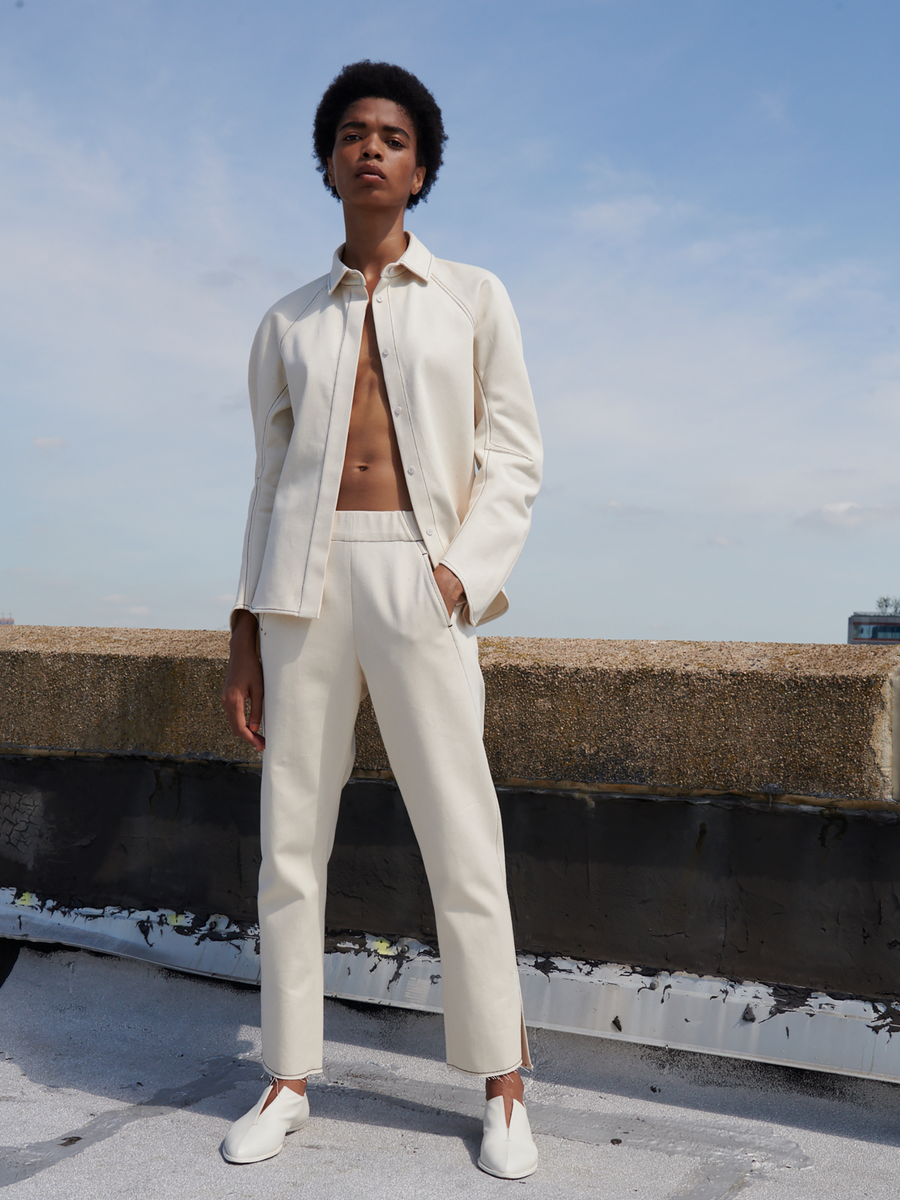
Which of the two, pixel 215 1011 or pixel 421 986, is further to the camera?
pixel 215 1011

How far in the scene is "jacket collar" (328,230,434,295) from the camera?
268 centimetres

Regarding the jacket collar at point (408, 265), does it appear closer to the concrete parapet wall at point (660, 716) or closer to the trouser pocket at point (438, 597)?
the trouser pocket at point (438, 597)

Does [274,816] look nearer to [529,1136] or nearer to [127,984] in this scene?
[529,1136]

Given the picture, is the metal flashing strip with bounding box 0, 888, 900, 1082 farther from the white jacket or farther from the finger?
the white jacket

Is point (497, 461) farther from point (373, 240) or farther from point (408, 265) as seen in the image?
point (373, 240)

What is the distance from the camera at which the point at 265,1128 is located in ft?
8.13

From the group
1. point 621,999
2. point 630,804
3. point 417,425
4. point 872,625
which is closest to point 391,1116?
point 621,999

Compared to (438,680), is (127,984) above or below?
below

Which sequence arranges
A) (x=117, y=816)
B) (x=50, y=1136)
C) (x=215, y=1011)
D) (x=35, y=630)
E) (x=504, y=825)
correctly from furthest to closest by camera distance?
1. (x=35, y=630)
2. (x=117, y=816)
3. (x=215, y=1011)
4. (x=504, y=825)
5. (x=50, y=1136)

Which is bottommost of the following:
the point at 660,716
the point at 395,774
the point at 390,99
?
the point at 395,774

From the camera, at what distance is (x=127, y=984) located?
351 cm

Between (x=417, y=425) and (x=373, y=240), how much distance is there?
0.57m

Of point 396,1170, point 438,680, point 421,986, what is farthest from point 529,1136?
point 438,680

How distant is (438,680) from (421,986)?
1.15m
